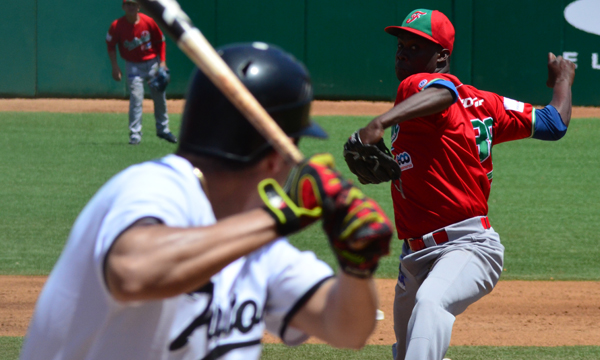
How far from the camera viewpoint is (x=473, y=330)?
570 centimetres

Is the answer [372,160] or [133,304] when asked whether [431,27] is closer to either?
[372,160]

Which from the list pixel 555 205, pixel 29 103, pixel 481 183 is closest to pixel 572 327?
pixel 481 183

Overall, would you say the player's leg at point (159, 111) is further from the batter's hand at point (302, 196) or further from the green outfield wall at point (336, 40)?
the batter's hand at point (302, 196)

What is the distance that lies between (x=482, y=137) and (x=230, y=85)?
106 inches

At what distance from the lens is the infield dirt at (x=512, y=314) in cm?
549

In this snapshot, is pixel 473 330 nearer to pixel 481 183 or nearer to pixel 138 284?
pixel 481 183

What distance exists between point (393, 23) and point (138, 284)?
16758 millimetres

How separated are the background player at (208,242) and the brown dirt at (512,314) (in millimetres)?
3513

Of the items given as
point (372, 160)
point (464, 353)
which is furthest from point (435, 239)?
point (464, 353)

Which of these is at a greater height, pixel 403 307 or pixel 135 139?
pixel 403 307

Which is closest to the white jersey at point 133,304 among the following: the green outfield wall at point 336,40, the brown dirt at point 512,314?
the brown dirt at point 512,314

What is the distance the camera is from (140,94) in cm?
1277

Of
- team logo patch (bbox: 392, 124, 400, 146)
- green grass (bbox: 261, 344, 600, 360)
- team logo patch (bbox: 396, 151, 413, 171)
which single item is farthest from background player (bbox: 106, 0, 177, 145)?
team logo patch (bbox: 396, 151, 413, 171)

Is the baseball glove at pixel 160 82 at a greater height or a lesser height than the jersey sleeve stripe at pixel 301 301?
lesser
